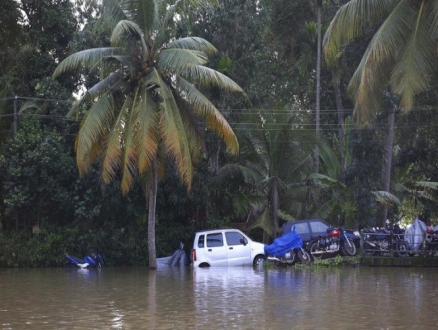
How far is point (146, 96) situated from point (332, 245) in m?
8.83

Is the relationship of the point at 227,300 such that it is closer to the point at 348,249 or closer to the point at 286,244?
the point at 286,244

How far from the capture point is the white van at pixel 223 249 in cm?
2956

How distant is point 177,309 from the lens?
15.3 m

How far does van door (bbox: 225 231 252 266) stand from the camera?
1165 inches

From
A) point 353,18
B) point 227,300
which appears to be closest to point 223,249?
point 353,18

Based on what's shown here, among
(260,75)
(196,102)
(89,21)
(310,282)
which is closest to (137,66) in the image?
(196,102)

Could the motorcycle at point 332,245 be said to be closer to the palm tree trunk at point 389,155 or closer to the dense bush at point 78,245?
the palm tree trunk at point 389,155

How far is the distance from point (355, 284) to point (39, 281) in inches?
378

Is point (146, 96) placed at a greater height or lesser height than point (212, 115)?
greater

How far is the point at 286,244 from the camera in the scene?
28.8m

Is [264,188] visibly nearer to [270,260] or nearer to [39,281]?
[270,260]

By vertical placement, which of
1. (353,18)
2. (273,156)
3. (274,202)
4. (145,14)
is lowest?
(274,202)

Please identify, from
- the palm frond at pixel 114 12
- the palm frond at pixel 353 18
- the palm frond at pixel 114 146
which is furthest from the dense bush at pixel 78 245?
the palm frond at pixel 353 18

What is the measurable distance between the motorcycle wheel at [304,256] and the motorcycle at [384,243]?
2.16m
